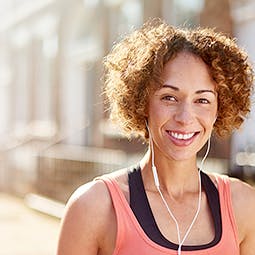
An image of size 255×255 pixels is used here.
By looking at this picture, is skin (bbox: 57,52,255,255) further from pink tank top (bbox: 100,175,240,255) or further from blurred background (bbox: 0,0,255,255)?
blurred background (bbox: 0,0,255,255)

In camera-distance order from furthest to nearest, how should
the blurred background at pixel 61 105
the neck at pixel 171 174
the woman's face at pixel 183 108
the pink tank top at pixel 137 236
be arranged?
the blurred background at pixel 61 105 → the neck at pixel 171 174 → the woman's face at pixel 183 108 → the pink tank top at pixel 137 236

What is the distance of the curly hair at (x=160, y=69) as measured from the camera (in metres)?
2.71

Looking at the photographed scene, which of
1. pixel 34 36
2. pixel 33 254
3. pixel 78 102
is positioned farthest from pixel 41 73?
pixel 33 254

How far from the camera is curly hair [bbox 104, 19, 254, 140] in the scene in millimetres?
2707

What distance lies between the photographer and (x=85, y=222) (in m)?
2.58

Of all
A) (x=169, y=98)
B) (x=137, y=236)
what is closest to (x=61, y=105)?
(x=169, y=98)

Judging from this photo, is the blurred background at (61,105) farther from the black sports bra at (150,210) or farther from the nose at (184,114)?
the nose at (184,114)

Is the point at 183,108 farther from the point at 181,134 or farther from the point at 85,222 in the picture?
the point at 85,222

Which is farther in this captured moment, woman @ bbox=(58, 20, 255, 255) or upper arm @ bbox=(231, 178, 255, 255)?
upper arm @ bbox=(231, 178, 255, 255)

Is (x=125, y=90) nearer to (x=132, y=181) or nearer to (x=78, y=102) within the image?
(x=132, y=181)

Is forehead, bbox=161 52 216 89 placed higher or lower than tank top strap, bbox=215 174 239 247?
higher

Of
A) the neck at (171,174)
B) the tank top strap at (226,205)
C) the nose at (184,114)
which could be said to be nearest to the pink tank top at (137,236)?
the tank top strap at (226,205)

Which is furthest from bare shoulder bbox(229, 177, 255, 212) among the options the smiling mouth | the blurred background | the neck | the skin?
the blurred background

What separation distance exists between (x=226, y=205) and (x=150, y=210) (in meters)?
0.28
